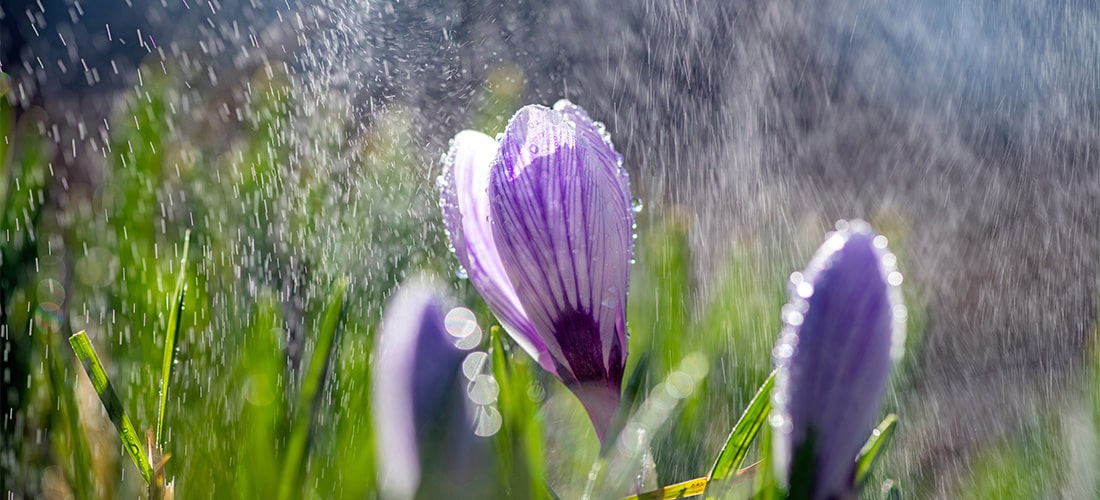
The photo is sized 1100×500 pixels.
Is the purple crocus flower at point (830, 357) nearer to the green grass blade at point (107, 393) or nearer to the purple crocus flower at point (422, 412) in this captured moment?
the purple crocus flower at point (422, 412)

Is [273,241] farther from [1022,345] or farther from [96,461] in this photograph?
[1022,345]

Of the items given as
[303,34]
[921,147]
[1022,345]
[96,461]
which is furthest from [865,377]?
[921,147]

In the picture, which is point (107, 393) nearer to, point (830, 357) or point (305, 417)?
point (305, 417)

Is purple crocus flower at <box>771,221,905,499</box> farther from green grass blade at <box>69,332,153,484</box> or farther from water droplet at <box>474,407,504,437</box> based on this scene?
green grass blade at <box>69,332,153,484</box>

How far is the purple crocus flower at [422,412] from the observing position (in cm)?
20

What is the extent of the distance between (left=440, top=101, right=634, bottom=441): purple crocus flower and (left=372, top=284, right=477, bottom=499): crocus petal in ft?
0.14

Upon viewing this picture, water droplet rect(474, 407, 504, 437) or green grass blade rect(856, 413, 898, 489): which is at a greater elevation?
water droplet rect(474, 407, 504, 437)

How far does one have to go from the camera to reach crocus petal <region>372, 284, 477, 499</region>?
205 mm

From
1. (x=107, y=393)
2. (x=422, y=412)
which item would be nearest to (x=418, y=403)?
(x=422, y=412)

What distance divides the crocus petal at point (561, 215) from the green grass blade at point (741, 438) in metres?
0.05

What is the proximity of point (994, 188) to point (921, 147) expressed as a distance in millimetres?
152

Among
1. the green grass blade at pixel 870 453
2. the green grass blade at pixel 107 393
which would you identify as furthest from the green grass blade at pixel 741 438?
the green grass blade at pixel 107 393

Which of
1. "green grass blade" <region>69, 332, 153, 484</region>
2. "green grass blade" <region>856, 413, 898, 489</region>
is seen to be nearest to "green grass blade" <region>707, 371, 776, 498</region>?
"green grass blade" <region>856, 413, 898, 489</region>

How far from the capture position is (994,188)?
1863mm
